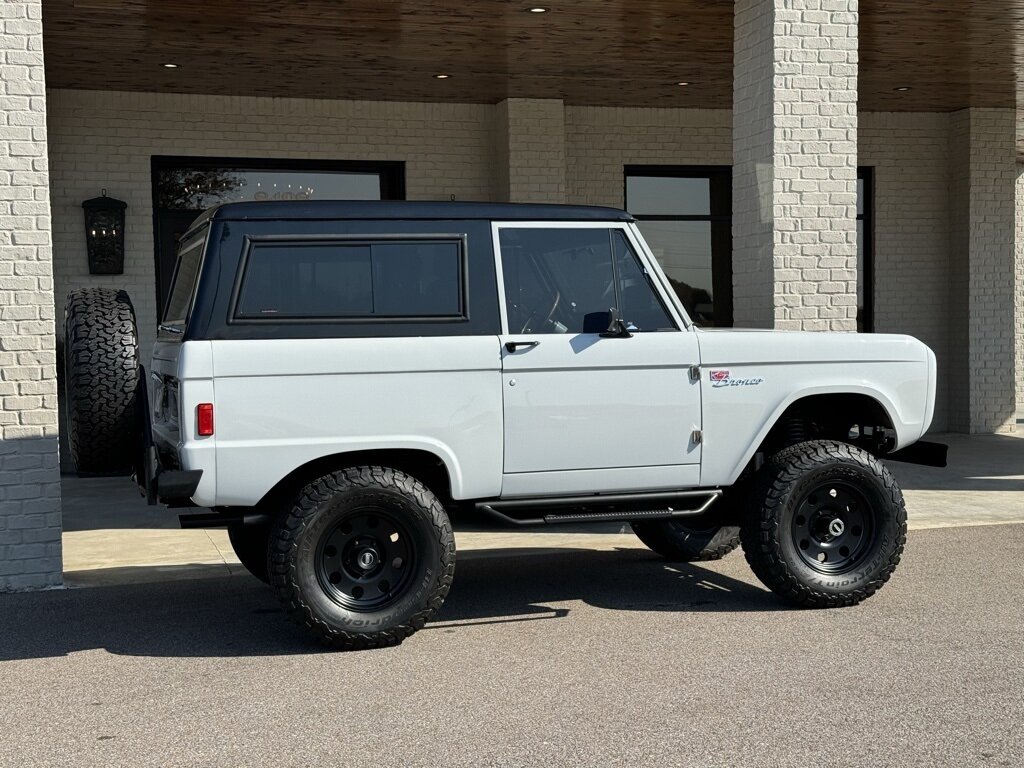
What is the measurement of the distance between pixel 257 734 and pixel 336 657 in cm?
116

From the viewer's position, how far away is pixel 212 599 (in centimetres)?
738

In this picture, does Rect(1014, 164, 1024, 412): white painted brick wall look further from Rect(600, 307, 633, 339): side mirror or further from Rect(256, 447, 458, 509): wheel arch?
Rect(256, 447, 458, 509): wheel arch

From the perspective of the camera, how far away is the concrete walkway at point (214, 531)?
8381 millimetres

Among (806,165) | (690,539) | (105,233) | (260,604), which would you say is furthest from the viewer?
(105,233)

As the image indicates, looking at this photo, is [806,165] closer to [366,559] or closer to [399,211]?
[399,211]

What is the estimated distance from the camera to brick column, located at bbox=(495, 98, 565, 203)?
1430 centimetres

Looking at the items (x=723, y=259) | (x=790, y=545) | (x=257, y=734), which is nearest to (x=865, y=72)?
(x=723, y=259)

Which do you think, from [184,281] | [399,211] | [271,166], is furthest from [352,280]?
[271,166]

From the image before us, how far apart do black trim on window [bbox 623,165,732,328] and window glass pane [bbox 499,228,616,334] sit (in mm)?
9172

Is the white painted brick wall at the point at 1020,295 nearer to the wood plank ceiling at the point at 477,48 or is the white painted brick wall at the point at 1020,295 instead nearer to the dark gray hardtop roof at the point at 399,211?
the wood plank ceiling at the point at 477,48

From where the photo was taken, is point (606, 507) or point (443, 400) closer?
point (443, 400)

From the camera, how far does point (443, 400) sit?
6.18 meters

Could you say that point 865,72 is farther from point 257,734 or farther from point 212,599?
point 257,734

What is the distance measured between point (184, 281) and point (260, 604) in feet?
6.12
